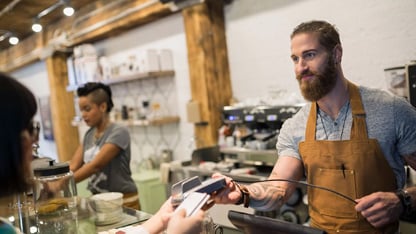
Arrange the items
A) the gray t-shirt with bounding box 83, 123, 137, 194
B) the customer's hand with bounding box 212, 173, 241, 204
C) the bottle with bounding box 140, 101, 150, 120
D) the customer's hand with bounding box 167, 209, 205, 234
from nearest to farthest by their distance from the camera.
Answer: the customer's hand with bounding box 167, 209, 205, 234
the customer's hand with bounding box 212, 173, 241, 204
the gray t-shirt with bounding box 83, 123, 137, 194
the bottle with bounding box 140, 101, 150, 120

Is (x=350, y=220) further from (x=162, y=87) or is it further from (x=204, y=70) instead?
(x=162, y=87)

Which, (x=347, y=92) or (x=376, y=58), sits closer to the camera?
(x=347, y=92)

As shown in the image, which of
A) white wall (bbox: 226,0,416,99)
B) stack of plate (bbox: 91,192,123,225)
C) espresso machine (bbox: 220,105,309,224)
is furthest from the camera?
espresso machine (bbox: 220,105,309,224)

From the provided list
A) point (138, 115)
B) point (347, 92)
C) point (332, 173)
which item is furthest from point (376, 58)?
point (138, 115)

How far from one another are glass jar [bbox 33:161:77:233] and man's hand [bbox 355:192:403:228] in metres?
1.18

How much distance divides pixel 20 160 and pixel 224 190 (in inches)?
29.1

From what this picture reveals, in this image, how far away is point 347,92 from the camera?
1.64 m

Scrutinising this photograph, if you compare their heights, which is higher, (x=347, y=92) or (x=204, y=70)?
(x=204, y=70)

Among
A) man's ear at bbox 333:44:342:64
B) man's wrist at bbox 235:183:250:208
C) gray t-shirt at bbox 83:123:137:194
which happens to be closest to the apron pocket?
man's wrist at bbox 235:183:250:208

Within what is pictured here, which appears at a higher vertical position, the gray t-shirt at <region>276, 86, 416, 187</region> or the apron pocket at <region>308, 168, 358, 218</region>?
the gray t-shirt at <region>276, 86, 416, 187</region>

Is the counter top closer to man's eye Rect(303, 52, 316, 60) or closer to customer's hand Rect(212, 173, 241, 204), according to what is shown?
customer's hand Rect(212, 173, 241, 204)

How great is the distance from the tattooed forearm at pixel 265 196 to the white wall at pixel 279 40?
84cm

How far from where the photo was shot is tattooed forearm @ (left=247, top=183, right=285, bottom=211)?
165 cm

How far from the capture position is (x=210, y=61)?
3658 mm
